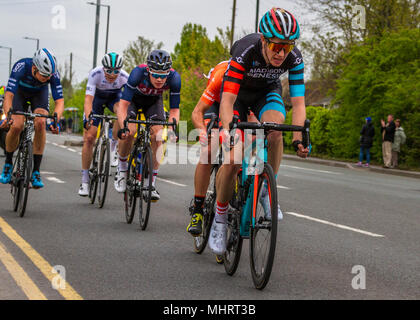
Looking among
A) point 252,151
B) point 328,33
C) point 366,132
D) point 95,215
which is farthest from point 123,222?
point 328,33

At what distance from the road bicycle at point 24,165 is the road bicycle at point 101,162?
117 centimetres

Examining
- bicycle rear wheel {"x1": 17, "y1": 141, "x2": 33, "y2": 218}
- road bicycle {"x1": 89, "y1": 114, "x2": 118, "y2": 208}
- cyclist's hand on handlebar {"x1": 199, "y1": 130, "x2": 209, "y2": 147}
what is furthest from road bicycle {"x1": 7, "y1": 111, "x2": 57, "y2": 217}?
cyclist's hand on handlebar {"x1": 199, "y1": 130, "x2": 209, "y2": 147}

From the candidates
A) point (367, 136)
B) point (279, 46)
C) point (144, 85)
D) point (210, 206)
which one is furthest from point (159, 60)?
point (367, 136)

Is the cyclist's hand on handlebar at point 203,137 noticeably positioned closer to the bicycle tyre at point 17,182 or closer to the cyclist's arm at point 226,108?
the cyclist's arm at point 226,108

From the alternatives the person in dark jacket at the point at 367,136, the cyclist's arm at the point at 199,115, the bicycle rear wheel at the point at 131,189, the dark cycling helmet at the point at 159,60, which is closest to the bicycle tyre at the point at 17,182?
the bicycle rear wheel at the point at 131,189

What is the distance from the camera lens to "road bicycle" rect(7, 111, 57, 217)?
8211mm

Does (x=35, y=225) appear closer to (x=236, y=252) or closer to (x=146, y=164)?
(x=146, y=164)

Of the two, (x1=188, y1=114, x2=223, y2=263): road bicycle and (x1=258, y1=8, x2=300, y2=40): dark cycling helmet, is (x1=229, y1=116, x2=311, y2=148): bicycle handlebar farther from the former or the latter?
(x1=188, y1=114, x2=223, y2=263): road bicycle

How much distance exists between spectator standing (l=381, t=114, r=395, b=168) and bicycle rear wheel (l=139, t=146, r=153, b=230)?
16.3 metres

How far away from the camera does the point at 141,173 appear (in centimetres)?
780

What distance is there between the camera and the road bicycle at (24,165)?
26.9 ft

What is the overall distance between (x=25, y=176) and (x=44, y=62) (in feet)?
4.60

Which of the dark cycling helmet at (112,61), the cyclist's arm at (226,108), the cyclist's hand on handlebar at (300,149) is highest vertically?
the dark cycling helmet at (112,61)

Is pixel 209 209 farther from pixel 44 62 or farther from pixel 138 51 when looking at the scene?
pixel 138 51
